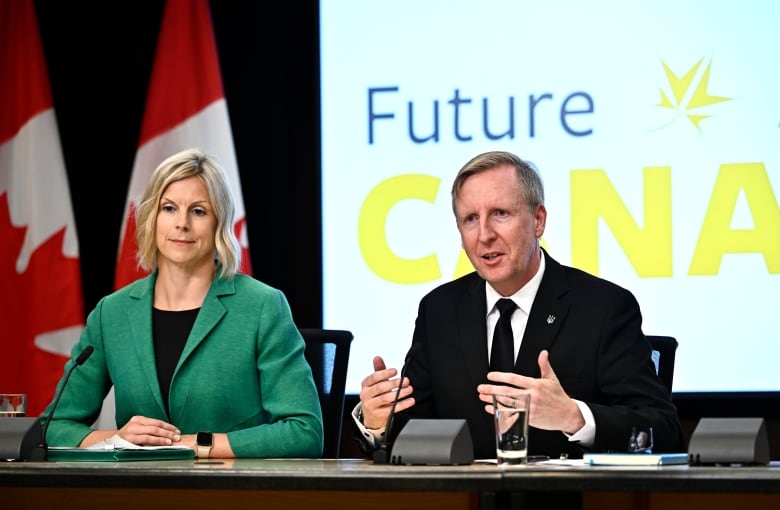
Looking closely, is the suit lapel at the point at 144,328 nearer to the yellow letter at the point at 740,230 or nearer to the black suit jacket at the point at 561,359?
the black suit jacket at the point at 561,359

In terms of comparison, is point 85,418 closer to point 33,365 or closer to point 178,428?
point 178,428

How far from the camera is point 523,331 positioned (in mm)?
3010

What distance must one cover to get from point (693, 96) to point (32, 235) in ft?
9.04

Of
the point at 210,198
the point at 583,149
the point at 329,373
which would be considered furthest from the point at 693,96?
the point at 210,198

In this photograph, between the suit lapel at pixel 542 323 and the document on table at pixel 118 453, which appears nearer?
the document on table at pixel 118 453

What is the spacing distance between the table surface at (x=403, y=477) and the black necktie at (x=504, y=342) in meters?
0.74

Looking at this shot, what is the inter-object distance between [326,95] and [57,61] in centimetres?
131

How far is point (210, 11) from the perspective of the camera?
5008 mm

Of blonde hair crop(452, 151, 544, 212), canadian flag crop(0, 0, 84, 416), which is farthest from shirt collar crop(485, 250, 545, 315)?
canadian flag crop(0, 0, 84, 416)

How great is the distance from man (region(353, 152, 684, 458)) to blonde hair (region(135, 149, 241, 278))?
576 mm

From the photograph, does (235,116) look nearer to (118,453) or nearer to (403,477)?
(118,453)

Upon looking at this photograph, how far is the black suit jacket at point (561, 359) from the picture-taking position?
2.83 metres

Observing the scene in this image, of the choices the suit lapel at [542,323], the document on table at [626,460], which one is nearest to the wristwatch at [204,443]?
the suit lapel at [542,323]

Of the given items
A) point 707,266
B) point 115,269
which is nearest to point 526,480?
point 707,266
